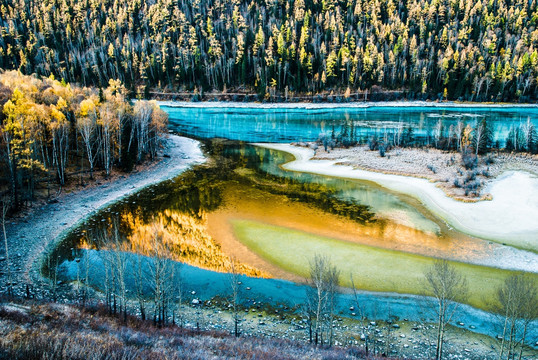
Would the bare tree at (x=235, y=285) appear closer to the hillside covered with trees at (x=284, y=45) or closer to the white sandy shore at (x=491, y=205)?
the white sandy shore at (x=491, y=205)

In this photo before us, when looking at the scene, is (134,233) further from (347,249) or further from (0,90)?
(0,90)

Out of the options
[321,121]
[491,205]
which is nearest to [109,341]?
[491,205]

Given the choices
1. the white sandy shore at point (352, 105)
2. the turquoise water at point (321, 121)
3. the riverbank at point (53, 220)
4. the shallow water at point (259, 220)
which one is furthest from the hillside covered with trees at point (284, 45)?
the shallow water at point (259, 220)

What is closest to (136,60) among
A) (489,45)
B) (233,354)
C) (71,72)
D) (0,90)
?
(71,72)

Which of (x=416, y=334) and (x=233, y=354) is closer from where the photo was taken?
(x=233, y=354)

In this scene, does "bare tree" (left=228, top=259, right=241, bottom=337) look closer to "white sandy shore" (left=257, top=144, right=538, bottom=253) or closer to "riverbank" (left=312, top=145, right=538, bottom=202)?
"white sandy shore" (left=257, top=144, right=538, bottom=253)

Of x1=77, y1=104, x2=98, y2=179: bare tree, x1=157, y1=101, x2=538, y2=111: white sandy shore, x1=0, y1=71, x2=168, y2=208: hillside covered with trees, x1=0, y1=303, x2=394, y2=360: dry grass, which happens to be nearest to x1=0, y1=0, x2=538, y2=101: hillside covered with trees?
x1=157, y1=101, x2=538, y2=111: white sandy shore
